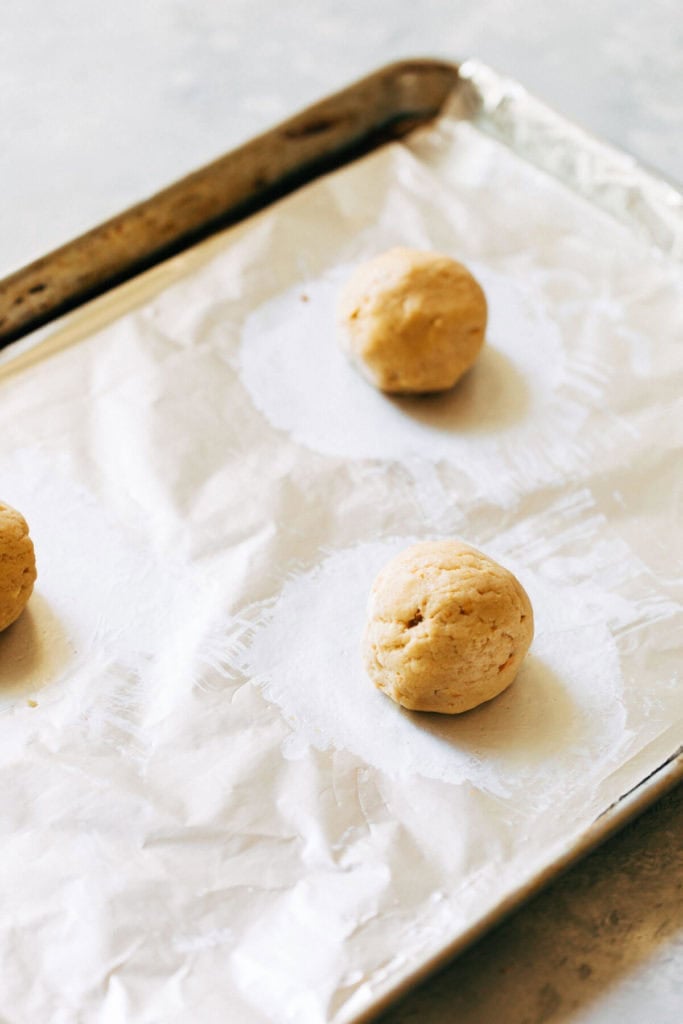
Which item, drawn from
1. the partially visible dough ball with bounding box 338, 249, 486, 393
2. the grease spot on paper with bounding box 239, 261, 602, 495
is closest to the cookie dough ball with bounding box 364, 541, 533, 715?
the grease spot on paper with bounding box 239, 261, 602, 495

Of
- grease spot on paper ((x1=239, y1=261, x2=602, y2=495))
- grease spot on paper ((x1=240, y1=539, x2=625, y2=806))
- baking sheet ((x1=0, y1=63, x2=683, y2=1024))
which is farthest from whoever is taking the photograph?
grease spot on paper ((x1=239, y1=261, x2=602, y2=495))

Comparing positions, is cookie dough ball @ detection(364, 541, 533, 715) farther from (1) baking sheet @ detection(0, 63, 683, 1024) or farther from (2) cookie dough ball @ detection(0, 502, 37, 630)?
(2) cookie dough ball @ detection(0, 502, 37, 630)

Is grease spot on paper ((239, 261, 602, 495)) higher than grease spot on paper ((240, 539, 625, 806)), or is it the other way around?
grease spot on paper ((239, 261, 602, 495))

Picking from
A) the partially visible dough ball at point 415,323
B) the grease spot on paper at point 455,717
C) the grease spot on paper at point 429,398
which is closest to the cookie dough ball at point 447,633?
the grease spot on paper at point 455,717

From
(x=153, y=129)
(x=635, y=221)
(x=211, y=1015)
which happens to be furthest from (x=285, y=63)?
(x=211, y=1015)

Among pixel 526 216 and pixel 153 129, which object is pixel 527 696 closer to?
pixel 526 216

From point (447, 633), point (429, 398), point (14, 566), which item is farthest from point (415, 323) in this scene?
point (14, 566)

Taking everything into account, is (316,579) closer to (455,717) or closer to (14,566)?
(455,717)
